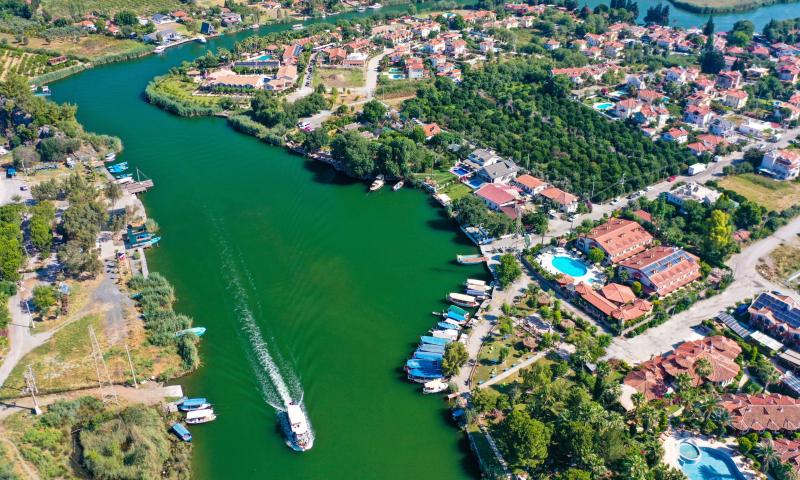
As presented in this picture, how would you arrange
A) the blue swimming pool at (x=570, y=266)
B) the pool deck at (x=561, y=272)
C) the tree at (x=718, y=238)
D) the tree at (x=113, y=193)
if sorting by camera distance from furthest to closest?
the tree at (x=113, y=193), the tree at (x=718, y=238), the blue swimming pool at (x=570, y=266), the pool deck at (x=561, y=272)

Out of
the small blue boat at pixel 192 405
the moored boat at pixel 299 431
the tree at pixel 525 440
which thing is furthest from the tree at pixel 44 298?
the tree at pixel 525 440

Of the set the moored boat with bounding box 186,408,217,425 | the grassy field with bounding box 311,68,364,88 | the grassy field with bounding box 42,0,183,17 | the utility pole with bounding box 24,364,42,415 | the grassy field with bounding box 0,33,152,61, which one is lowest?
the moored boat with bounding box 186,408,217,425

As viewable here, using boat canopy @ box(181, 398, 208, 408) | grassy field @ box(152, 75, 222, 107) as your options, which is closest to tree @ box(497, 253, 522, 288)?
boat canopy @ box(181, 398, 208, 408)

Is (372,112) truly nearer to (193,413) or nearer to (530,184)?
(530,184)

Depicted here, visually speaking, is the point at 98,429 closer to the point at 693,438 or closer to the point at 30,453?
the point at 30,453

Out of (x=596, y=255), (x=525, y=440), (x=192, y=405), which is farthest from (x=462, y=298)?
(x=192, y=405)

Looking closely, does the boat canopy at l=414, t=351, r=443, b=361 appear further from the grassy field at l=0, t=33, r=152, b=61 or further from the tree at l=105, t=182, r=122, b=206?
the grassy field at l=0, t=33, r=152, b=61

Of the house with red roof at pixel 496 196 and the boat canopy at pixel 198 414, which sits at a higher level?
the house with red roof at pixel 496 196

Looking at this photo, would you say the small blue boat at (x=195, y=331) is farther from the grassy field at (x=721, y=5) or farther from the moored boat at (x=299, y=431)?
the grassy field at (x=721, y=5)
